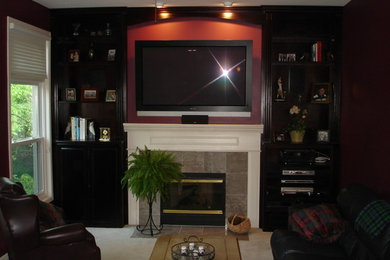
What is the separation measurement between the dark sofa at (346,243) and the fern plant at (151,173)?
1508 millimetres

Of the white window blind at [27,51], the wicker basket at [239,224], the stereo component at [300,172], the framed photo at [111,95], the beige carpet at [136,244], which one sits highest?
the white window blind at [27,51]

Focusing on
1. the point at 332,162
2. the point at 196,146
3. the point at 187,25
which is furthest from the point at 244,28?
the point at 332,162

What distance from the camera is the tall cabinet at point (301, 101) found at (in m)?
5.05

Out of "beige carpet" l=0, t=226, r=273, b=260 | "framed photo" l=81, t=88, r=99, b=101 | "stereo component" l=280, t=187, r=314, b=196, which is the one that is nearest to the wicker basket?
"beige carpet" l=0, t=226, r=273, b=260

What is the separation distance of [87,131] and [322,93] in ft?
9.79

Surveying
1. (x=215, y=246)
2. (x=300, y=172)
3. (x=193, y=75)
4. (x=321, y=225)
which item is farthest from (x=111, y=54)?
(x=321, y=225)

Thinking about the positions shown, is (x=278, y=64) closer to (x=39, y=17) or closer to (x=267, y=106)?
(x=267, y=106)

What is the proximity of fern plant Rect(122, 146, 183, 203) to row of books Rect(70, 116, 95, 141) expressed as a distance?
721 millimetres

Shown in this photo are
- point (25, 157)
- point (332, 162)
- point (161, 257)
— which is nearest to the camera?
point (161, 257)

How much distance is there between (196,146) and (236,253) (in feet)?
6.52

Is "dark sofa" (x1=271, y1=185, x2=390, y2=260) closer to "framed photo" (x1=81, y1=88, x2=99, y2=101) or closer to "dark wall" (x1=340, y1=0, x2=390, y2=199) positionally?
"dark wall" (x1=340, y1=0, x2=390, y2=199)

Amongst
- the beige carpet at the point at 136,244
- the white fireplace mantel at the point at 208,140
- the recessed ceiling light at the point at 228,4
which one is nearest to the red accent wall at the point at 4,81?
the beige carpet at the point at 136,244

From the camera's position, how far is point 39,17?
489cm

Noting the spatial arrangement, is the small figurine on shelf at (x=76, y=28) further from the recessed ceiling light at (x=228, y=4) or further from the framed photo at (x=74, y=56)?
the recessed ceiling light at (x=228, y=4)
